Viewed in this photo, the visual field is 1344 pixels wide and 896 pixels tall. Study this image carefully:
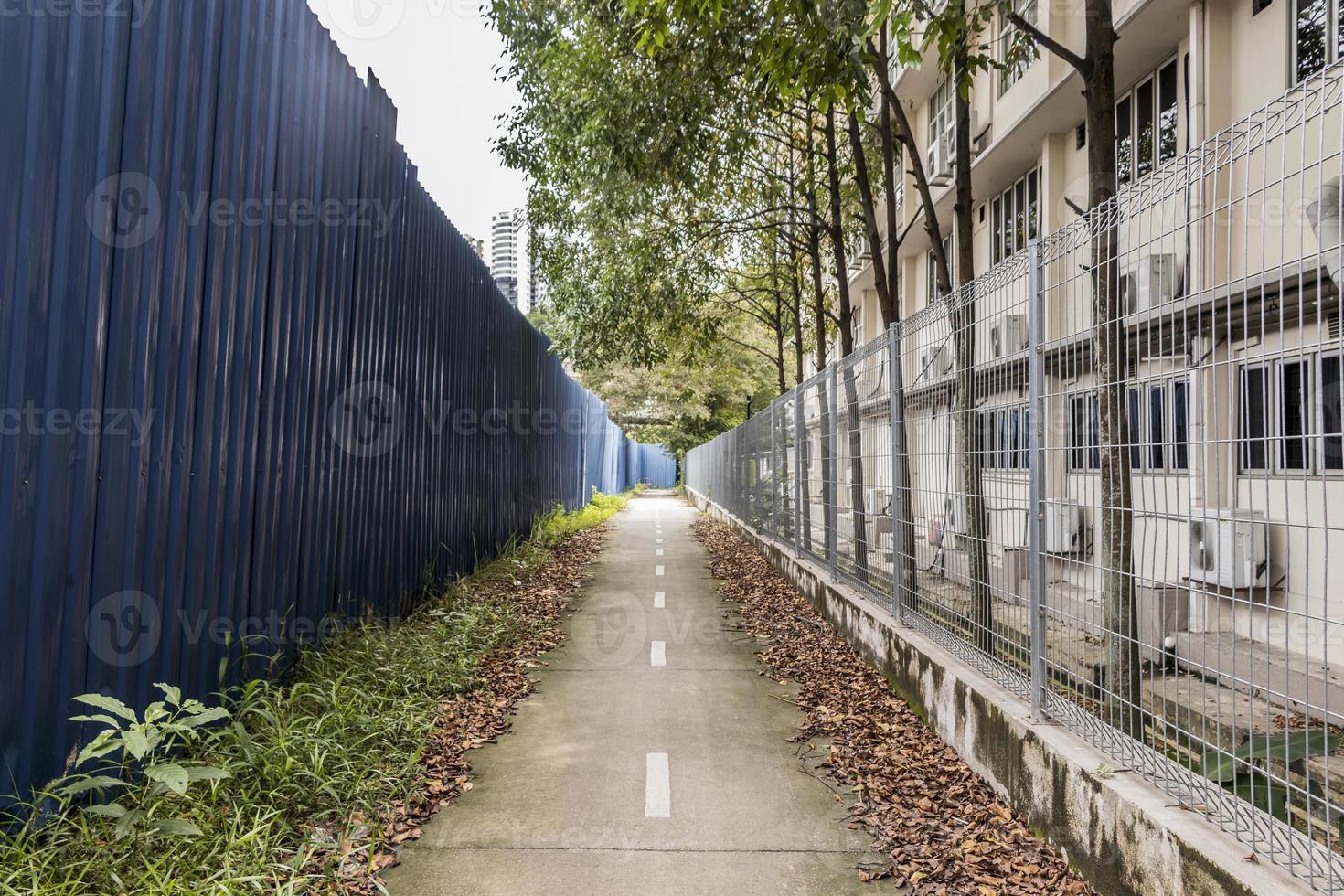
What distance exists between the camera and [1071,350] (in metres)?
3.79

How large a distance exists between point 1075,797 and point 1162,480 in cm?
130

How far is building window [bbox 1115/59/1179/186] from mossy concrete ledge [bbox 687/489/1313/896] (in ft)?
21.9

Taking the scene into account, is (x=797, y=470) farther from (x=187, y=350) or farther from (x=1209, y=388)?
(x=1209, y=388)

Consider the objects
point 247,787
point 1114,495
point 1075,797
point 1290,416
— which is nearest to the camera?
point 1290,416

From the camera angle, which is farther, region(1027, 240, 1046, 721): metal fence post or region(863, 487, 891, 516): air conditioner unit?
region(863, 487, 891, 516): air conditioner unit

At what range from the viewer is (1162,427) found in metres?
3.02

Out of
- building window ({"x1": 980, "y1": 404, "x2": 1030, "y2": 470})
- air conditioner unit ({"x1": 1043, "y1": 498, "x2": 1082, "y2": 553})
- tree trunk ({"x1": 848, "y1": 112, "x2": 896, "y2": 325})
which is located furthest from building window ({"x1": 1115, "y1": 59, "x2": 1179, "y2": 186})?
air conditioner unit ({"x1": 1043, "y1": 498, "x2": 1082, "y2": 553})

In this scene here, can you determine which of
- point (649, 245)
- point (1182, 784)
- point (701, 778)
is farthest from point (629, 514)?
point (1182, 784)

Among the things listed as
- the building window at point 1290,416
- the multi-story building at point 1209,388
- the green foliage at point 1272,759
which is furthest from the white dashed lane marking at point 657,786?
the building window at point 1290,416

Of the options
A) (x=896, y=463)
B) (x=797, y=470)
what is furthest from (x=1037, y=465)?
(x=797, y=470)

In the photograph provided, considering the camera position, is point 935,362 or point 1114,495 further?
point 935,362

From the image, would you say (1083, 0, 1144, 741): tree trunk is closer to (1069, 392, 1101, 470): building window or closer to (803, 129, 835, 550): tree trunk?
(1069, 392, 1101, 470): building window

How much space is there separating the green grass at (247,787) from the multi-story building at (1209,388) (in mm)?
Answer: 3251

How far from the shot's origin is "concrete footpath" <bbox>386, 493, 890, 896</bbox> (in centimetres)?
338
